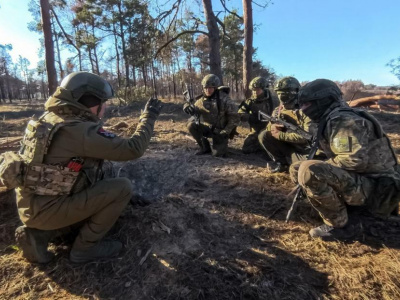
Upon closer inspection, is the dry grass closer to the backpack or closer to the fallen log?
the backpack

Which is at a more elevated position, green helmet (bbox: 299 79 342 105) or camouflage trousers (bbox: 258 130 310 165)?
green helmet (bbox: 299 79 342 105)

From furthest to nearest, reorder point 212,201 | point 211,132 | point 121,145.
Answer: point 211,132
point 212,201
point 121,145

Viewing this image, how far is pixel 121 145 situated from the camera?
2541 millimetres

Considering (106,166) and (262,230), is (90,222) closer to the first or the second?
(106,166)

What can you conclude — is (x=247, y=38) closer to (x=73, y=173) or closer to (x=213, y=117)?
(x=213, y=117)

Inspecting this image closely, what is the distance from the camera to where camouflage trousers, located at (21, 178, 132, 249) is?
2.48 m

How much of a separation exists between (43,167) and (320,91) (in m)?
2.77

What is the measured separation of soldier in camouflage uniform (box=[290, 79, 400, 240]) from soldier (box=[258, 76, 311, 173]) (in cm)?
159

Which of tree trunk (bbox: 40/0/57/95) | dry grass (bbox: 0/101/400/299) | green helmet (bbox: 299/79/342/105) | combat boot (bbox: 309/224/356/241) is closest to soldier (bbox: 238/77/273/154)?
dry grass (bbox: 0/101/400/299)

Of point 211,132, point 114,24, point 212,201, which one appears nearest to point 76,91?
point 212,201

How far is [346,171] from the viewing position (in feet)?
9.36

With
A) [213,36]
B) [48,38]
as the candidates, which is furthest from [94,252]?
[48,38]

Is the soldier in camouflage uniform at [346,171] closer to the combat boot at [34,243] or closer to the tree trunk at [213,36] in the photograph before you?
the combat boot at [34,243]

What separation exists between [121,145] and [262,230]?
5.85 ft
